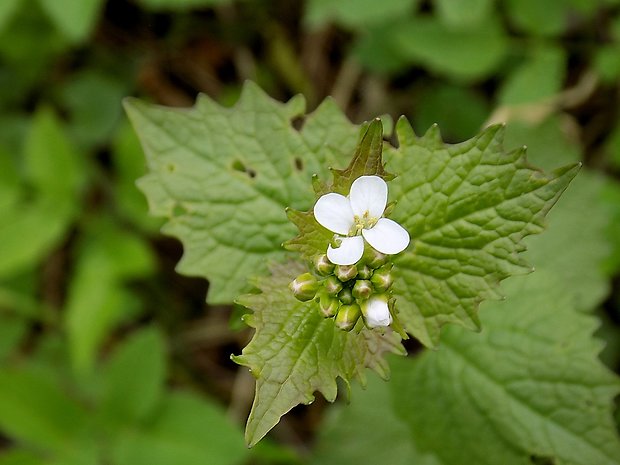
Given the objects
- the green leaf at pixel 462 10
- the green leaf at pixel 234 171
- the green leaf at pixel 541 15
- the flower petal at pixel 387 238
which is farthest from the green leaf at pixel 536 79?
the flower petal at pixel 387 238

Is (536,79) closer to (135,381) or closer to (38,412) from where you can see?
(135,381)

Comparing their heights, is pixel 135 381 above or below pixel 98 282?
below

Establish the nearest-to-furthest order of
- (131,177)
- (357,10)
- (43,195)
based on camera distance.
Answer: (357,10), (43,195), (131,177)

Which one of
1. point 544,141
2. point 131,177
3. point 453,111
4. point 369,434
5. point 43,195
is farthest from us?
point 453,111

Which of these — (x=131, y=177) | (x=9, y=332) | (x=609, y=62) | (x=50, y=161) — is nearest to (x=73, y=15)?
(x=50, y=161)

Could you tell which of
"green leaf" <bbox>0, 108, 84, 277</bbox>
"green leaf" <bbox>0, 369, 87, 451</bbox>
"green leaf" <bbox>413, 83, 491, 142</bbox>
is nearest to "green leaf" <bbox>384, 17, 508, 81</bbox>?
"green leaf" <bbox>413, 83, 491, 142</bbox>

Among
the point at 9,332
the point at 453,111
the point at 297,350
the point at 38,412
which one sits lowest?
the point at 38,412

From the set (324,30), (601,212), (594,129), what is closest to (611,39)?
(594,129)
